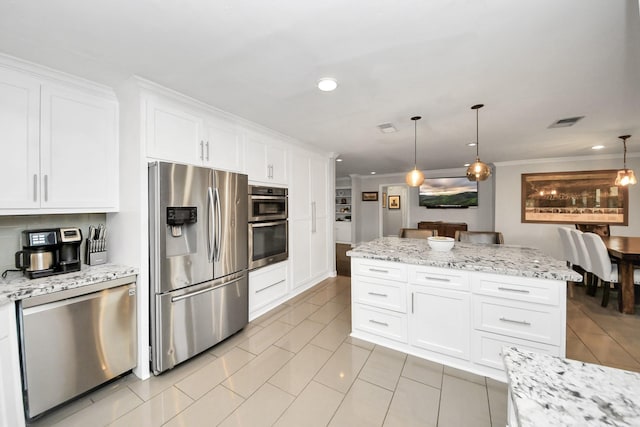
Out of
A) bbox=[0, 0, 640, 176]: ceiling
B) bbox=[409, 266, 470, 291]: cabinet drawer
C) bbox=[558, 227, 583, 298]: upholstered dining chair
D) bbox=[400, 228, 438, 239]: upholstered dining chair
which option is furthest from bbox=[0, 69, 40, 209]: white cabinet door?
bbox=[558, 227, 583, 298]: upholstered dining chair

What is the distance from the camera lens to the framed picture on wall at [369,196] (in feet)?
26.6

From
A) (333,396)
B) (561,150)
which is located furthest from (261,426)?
(561,150)

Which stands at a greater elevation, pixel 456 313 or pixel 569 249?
pixel 569 249

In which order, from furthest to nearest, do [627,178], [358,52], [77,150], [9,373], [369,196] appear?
[369,196], [627,178], [77,150], [358,52], [9,373]

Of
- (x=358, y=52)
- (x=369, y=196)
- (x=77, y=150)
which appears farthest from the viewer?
(x=369, y=196)

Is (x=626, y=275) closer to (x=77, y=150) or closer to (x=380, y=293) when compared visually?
(x=380, y=293)

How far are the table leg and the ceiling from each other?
1805 mm

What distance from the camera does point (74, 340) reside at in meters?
1.66

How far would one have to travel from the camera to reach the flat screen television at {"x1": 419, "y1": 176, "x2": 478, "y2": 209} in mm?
6465

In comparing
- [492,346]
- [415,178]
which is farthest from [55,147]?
[492,346]

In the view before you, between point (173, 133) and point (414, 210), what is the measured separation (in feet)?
21.4

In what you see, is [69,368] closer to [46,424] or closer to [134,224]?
[46,424]

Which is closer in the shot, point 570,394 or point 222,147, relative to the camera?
point 570,394

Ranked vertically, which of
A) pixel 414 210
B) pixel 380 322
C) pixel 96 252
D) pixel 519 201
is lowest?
pixel 380 322
